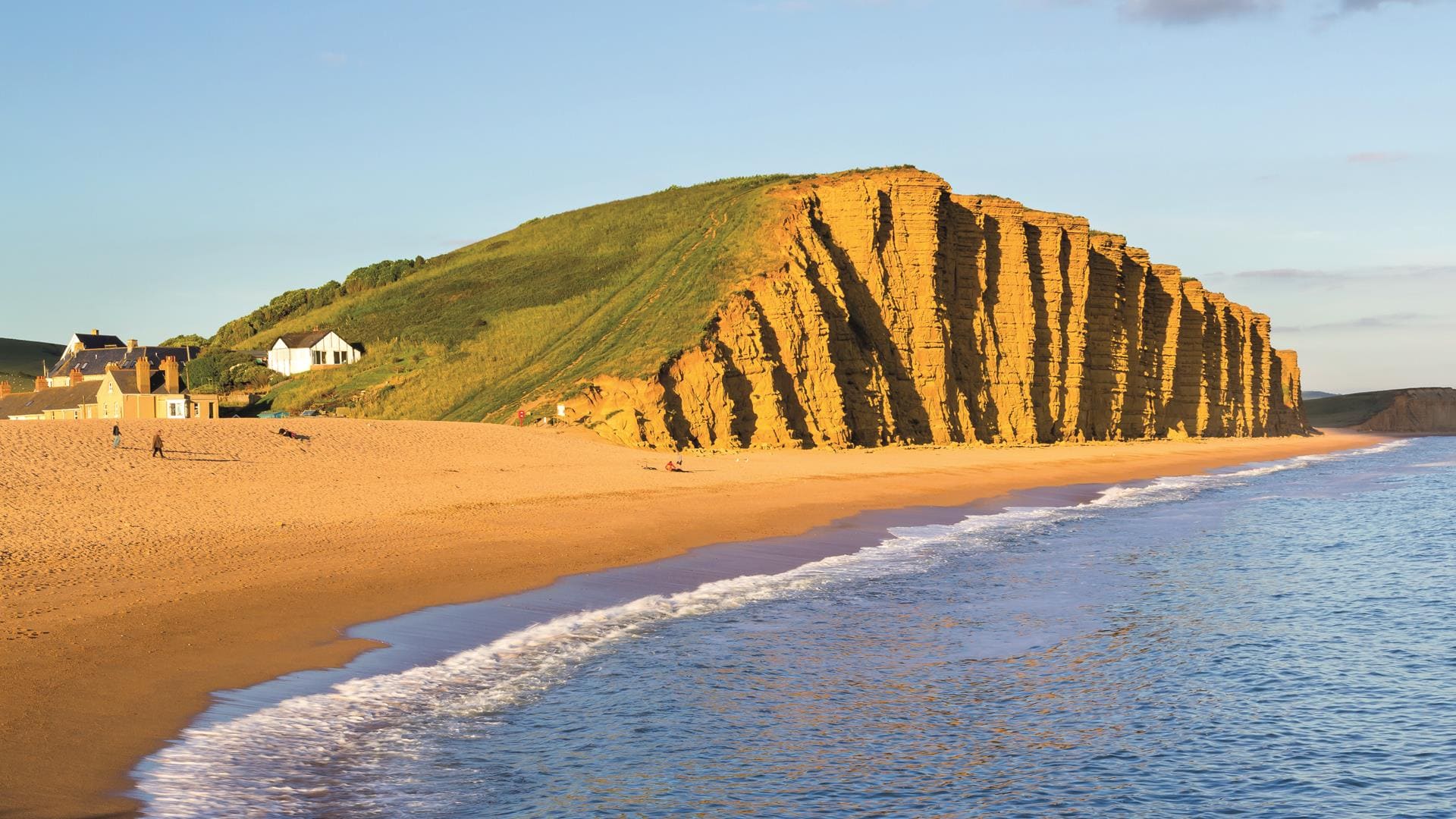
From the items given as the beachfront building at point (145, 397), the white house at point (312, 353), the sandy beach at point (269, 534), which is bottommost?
the sandy beach at point (269, 534)

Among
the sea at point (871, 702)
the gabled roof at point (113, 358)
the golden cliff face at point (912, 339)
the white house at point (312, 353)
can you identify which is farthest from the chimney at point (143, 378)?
the sea at point (871, 702)

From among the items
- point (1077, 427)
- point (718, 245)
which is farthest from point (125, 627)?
point (1077, 427)

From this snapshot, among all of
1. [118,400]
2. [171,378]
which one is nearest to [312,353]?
[171,378]

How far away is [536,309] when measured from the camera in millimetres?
88188

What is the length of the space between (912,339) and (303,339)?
53819 mm

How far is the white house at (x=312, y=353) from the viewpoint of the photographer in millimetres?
90250

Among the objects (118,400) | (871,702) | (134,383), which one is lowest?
(871,702)

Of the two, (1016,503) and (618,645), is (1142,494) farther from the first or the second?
(618,645)

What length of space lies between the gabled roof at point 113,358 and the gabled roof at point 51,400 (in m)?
10.1

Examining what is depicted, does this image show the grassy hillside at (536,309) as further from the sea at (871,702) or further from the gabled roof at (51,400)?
the sea at (871,702)

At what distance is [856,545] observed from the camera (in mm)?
25828

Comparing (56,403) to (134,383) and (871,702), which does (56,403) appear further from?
(871,702)

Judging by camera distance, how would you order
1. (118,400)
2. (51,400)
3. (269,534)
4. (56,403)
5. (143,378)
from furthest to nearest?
1. (143,378)
2. (51,400)
3. (56,403)
4. (118,400)
5. (269,534)

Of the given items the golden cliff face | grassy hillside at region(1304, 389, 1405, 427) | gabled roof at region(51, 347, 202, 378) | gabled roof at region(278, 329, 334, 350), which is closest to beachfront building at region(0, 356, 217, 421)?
gabled roof at region(51, 347, 202, 378)
